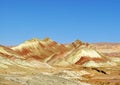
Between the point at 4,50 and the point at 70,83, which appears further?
the point at 4,50

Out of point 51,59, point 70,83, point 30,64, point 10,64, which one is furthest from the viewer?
point 51,59

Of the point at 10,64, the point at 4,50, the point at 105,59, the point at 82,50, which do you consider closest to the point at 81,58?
the point at 82,50

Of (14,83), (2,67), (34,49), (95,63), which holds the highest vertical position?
(34,49)

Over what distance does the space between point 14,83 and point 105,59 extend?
118 m

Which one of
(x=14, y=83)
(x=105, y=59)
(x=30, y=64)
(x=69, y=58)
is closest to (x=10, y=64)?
(x=30, y=64)

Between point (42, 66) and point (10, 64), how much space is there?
894 inches

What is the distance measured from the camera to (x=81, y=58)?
158 meters

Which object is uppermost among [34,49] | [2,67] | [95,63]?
[34,49]

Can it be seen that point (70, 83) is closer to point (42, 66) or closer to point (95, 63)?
point (42, 66)

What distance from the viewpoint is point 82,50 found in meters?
160

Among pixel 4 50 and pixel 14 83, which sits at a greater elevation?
pixel 4 50

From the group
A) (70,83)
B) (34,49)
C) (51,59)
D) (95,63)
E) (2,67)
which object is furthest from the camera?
(34,49)

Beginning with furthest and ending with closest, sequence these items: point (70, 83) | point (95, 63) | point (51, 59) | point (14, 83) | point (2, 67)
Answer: point (51, 59)
point (95, 63)
point (2, 67)
point (70, 83)
point (14, 83)

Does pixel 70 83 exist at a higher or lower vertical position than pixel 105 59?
lower
